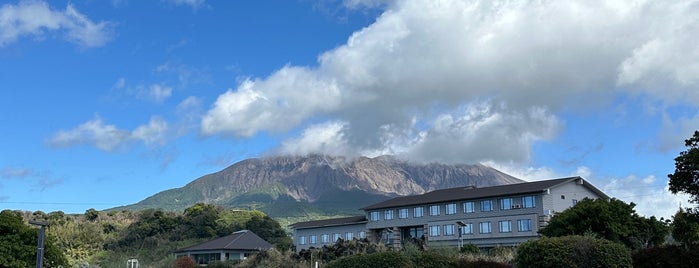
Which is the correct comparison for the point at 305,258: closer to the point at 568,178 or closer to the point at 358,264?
the point at 358,264

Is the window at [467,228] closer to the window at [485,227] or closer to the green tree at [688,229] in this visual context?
the window at [485,227]

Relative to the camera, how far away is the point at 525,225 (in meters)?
65.4

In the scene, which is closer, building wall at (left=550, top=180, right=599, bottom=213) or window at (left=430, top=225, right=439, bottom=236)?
building wall at (left=550, top=180, right=599, bottom=213)

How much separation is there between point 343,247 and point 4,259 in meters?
23.5

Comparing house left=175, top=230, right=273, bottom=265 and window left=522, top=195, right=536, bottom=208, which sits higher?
window left=522, top=195, right=536, bottom=208

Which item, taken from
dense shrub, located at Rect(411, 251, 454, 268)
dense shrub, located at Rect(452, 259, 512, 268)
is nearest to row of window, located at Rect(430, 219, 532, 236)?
dense shrub, located at Rect(452, 259, 512, 268)

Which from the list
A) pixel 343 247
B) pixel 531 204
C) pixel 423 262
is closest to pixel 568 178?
pixel 531 204

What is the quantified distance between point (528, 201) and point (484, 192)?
6.13 metres

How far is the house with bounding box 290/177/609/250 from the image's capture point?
214 feet

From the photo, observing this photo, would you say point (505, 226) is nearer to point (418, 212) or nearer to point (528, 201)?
point (528, 201)

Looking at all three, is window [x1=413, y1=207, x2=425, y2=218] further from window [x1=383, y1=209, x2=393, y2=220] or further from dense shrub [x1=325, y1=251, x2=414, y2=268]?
dense shrub [x1=325, y1=251, x2=414, y2=268]

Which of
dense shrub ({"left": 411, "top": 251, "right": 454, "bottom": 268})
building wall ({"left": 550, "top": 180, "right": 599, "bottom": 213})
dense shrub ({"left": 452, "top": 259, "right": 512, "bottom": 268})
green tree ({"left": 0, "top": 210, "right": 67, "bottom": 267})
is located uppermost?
building wall ({"left": 550, "top": 180, "right": 599, "bottom": 213})

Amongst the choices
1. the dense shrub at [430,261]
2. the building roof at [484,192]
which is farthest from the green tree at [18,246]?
the building roof at [484,192]

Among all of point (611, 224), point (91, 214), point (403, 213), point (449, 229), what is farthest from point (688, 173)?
point (91, 214)
